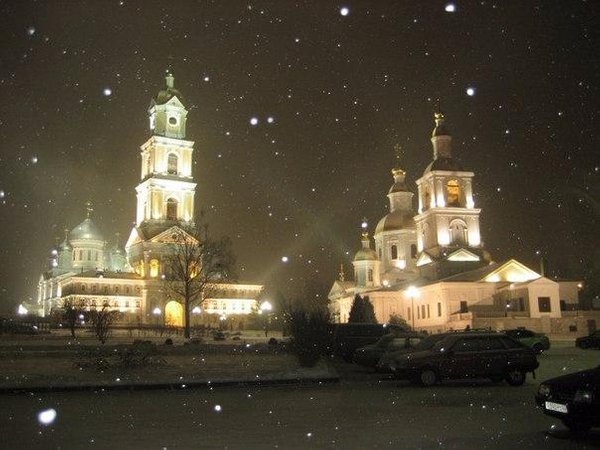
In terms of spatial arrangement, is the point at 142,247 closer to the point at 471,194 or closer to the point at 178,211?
the point at 178,211

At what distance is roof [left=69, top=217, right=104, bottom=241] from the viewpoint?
98.4 m

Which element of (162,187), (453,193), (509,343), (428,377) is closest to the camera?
(428,377)

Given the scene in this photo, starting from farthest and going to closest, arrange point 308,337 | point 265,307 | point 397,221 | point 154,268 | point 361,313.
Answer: point 397,221 → point 265,307 → point 154,268 → point 361,313 → point 308,337

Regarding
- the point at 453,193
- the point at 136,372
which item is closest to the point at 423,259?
the point at 453,193

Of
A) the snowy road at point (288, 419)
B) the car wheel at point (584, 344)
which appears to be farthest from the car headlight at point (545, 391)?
the car wheel at point (584, 344)

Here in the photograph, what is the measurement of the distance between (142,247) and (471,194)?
41060 millimetres

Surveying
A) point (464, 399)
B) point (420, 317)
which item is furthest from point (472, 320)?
point (464, 399)

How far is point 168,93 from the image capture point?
3531 inches

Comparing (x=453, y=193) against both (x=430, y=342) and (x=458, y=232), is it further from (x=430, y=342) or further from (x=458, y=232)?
(x=430, y=342)

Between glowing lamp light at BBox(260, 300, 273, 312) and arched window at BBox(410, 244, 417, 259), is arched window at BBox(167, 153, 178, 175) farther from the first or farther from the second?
arched window at BBox(410, 244, 417, 259)

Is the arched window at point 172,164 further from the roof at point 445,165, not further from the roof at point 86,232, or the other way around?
the roof at point 445,165

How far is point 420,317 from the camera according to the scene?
69.9 m

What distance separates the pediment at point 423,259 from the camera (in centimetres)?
7375

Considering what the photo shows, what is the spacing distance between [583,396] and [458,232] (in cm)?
6567
